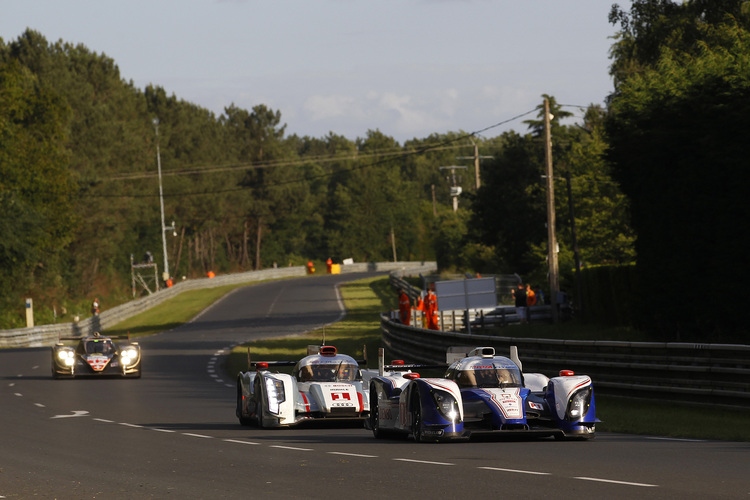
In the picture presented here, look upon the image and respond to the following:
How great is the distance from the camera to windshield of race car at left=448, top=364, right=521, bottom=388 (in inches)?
577

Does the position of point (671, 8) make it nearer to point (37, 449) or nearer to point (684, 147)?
point (684, 147)

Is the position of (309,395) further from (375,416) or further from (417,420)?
(417,420)

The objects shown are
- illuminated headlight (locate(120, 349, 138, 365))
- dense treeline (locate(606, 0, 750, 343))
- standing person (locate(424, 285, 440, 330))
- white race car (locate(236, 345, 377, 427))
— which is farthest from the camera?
standing person (locate(424, 285, 440, 330))

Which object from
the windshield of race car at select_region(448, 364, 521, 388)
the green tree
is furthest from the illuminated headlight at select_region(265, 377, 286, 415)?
the green tree

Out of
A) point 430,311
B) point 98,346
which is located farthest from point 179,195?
point 98,346

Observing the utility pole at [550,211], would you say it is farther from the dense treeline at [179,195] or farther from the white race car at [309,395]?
the white race car at [309,395]

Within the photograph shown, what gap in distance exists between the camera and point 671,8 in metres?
44.3

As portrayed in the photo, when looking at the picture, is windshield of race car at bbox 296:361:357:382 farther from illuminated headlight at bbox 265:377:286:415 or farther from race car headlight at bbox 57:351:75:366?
race car headlight at bbox 57:351:75:366

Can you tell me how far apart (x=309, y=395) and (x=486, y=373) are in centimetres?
365

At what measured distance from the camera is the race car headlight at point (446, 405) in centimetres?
1391

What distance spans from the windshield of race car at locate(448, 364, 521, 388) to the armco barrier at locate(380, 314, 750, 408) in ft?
15.6

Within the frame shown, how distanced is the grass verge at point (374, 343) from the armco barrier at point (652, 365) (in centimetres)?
24

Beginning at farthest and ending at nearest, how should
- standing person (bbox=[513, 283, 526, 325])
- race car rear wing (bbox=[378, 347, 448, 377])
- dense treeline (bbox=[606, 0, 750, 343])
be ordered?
standing person (bbox=[513, 283, 526, 325]), dense treeline (bbox=[606, 0, 750, 343]), race car rear wing (bbox=[378, 347, 448, 377])

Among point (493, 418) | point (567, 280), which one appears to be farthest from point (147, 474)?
point (567, 280)
